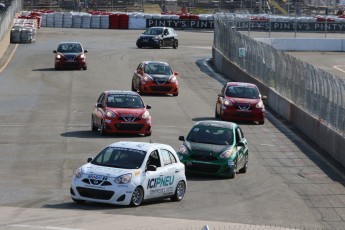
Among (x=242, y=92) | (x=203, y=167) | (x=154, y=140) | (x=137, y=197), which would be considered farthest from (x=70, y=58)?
(x=137, y=197)

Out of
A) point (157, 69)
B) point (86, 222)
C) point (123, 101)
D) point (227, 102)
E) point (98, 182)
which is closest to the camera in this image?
point (86, 222)

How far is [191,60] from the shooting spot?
6406 cm

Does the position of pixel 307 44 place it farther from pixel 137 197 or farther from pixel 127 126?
pixel 137 197

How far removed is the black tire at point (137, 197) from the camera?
19.9 m

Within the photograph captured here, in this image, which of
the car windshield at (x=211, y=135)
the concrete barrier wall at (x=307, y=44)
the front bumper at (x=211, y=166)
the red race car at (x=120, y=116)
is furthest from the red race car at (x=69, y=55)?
the front bumper at (x=211, y=166)

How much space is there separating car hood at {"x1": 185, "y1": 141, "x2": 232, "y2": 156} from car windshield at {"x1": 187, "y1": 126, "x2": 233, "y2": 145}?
0.23 metres

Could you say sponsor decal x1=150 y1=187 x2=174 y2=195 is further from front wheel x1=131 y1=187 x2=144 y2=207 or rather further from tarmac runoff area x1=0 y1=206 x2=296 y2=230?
tarmac runoff area x1=0 y1=206 x2=296 y2=230

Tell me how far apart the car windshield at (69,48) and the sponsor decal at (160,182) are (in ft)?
109

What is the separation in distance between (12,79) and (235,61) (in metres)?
12.7

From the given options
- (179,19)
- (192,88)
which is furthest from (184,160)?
(179,19)

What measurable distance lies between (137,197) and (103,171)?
878 millimetres

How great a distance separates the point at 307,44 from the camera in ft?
259

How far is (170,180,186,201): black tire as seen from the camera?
2134cm

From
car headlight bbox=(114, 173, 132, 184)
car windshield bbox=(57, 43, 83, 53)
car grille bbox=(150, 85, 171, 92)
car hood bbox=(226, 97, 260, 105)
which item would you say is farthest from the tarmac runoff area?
car windshield bbox=(57, 43, 83, 53)
